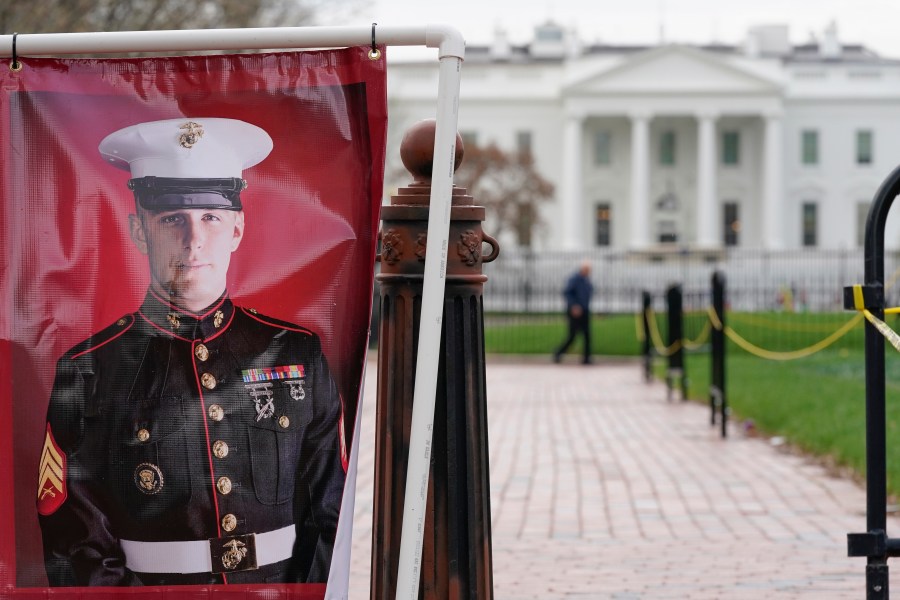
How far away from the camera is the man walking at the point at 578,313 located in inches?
854

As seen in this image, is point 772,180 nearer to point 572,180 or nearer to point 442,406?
point 572,180

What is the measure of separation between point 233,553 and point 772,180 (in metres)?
70.5

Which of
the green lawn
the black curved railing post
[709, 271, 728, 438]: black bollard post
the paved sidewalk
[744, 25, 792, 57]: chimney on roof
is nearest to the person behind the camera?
the black curved railing post

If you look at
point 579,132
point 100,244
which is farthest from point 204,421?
point 579,132

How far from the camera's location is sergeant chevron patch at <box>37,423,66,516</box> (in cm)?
279

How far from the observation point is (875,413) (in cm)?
338

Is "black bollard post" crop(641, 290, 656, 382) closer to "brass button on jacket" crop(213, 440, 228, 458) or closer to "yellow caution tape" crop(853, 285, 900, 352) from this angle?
"yellow caution tape" crop(853, 285, 900, 352)

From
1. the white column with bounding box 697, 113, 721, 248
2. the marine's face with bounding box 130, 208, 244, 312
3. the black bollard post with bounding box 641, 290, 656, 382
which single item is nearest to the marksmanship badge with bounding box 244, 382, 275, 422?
the marine's face with bounding box 130, 208, 244, 312

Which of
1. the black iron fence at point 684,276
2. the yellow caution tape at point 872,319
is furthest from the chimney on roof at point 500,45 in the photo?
the yellow caution tape at point 872,319

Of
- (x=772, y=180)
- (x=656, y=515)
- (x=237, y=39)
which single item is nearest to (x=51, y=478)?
(x=237, y=39)

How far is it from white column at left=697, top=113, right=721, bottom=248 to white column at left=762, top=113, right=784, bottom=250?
3.03m

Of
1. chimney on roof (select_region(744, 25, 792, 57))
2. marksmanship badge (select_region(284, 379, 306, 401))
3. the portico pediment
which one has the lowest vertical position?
marksmanship badge (select_region(284, 379, 306, 401))

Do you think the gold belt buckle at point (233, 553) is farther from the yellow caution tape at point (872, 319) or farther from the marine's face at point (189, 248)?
the yellow caution tape at point (872, 319)

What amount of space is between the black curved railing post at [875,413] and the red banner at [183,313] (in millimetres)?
1396
